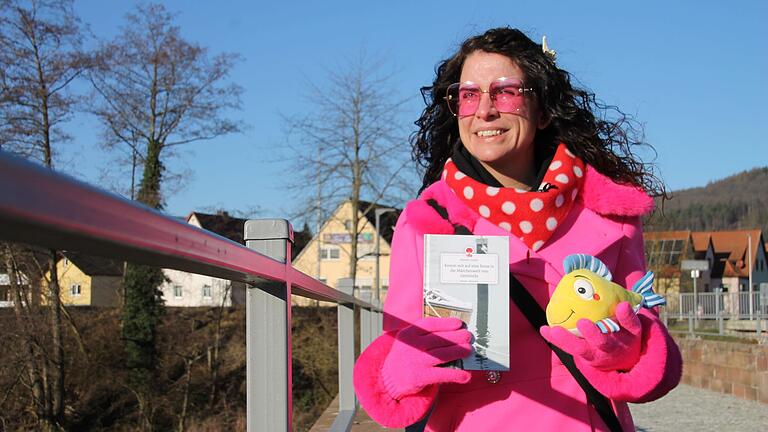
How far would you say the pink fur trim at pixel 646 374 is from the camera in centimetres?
184

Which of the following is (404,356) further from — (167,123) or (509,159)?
(167,123)

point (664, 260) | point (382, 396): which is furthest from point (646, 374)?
point (664, 260)

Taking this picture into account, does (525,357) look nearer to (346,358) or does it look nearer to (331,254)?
(346,358)

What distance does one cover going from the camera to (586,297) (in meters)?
1.79

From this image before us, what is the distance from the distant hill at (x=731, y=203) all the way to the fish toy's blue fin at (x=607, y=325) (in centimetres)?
9052

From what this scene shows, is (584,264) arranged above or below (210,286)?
above

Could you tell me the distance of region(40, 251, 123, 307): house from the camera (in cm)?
1694

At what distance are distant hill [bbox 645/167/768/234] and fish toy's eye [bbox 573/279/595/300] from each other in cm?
9052

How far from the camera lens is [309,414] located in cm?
2028

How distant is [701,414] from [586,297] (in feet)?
31.5

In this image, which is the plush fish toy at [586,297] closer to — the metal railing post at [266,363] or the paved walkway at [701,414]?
the metal railing post at [266,363]

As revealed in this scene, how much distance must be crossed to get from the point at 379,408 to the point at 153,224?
1020 millimetres

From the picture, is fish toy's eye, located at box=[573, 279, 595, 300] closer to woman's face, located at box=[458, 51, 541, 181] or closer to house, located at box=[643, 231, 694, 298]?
woman's face, located at box=[458, 51, 541, 181]

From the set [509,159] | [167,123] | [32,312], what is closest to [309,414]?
[32,312]
